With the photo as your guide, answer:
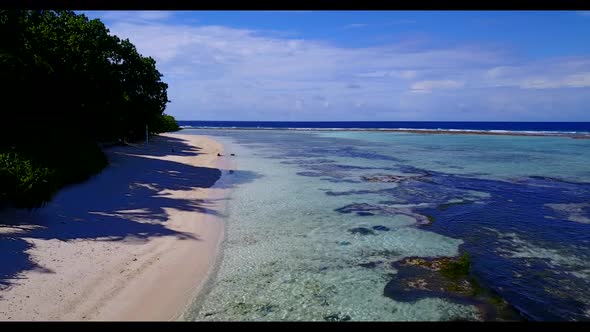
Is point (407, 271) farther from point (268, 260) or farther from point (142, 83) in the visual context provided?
point (142, 83)

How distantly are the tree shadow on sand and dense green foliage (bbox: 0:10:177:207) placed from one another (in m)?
0.75

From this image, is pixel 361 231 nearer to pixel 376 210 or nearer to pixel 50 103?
pixel 376 210

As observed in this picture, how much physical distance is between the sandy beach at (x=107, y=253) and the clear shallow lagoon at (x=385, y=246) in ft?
2.95

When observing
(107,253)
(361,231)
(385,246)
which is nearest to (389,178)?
(361,231)

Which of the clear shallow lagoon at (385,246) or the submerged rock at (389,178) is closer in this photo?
the clear shallow lagoon at (385,246)

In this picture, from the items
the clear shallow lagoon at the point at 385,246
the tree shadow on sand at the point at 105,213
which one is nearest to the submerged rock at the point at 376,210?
the clear shallow lagoon at the point at 385,246

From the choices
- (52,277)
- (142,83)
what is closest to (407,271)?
(52,277)

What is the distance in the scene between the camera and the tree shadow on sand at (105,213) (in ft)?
32.1

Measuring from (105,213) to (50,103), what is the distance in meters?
10.1

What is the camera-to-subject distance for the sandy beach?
7.66m

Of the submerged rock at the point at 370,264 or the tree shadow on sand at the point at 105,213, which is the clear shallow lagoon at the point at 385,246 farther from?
the tree shadow on sand at the point at 105,213

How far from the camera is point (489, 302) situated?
873 centimetres

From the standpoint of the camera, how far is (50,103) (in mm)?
20484
